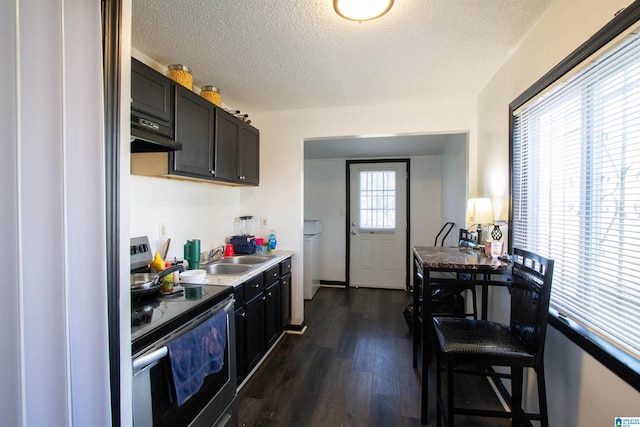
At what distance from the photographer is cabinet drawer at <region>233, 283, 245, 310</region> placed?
6.26 feet

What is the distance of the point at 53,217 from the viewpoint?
628mm

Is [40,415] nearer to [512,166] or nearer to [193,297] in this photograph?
[193,297]

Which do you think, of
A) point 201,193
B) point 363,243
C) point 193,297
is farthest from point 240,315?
point 363,243

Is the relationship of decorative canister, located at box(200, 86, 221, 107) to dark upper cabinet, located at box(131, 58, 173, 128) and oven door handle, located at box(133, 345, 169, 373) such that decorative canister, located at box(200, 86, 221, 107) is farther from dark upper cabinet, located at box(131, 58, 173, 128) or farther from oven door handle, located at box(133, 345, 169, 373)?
oven door handle, located at box(133, 345, 169, 373)

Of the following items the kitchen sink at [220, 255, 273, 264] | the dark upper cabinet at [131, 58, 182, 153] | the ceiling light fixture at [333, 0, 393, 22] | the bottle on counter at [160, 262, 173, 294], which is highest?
the ceiling light fixture at [333, 0, 393, 22]

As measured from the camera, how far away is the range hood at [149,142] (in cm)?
144

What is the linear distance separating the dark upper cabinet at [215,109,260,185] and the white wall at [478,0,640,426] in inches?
86.1

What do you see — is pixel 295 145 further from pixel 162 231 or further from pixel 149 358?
pixel 149 358

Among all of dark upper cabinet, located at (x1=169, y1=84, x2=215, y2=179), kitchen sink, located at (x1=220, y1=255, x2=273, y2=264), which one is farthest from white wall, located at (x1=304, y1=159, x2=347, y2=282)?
dark upper cabinet, located at (x1=169, y1=84, x2=215, y2=179)

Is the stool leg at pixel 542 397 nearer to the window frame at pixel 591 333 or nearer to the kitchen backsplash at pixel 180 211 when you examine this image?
the window frame at pixel 591 333

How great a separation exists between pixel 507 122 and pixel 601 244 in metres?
1.14

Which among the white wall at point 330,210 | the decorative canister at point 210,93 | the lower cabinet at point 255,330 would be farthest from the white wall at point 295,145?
the white wall at point 330,210

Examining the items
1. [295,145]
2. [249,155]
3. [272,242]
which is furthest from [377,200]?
[249,155]

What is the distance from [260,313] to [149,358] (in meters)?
1.27
